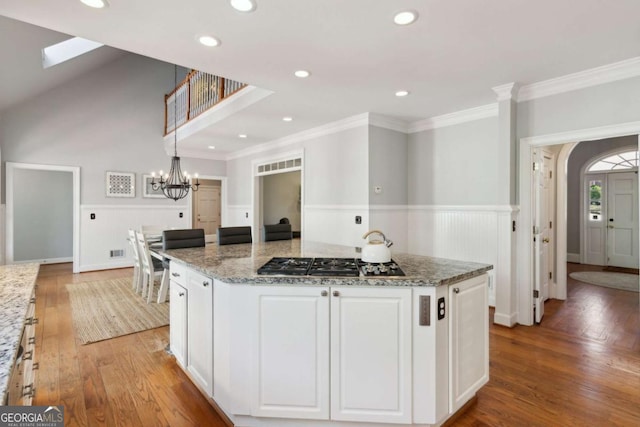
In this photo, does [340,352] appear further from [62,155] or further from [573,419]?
[62,155]

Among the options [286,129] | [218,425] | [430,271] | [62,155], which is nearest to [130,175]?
[62,155]

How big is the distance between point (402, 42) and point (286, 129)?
2.91 meters

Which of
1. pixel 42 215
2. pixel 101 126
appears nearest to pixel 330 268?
pixel 101 126

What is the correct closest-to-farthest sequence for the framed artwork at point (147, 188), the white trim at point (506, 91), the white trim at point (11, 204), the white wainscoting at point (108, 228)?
the white trim at point (506, 91), the white trim at point (11, 204), the white wainscoting at point (108, 228), the framed artwork at point (147, 188)

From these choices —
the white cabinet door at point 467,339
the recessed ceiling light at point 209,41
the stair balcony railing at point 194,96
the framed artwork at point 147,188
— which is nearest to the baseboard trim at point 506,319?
the white cabinet door at point 467,339

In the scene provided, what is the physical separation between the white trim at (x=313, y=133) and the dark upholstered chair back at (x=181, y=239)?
2511 millimetres

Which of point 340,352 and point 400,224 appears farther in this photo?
point 400,224

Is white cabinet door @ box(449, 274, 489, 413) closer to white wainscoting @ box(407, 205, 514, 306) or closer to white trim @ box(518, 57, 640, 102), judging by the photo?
white wainscoting @ box(407, 205, 514, 306)

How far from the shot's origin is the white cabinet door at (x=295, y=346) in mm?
1747

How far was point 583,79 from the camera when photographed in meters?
3.02

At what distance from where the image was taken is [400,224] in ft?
15.5

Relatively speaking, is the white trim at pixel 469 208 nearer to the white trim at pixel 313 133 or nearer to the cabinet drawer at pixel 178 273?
the white trim at pixel 313 133

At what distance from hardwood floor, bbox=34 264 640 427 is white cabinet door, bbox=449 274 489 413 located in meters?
0.21

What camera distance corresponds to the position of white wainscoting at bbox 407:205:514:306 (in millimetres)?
3482
